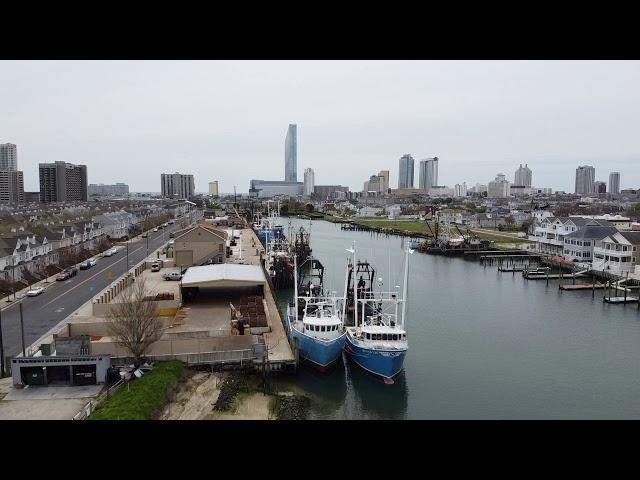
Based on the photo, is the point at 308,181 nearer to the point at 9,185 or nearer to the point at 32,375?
the point at 9,185

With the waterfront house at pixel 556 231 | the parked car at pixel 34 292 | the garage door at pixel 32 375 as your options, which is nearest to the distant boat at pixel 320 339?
the garage door at pixel 32 375

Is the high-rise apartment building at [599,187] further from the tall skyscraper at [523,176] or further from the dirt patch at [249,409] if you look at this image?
the dirt patch at [249,409]

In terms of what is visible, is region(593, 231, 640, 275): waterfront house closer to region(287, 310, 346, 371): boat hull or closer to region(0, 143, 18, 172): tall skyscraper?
region(287, 310, 346, 371): boat hull

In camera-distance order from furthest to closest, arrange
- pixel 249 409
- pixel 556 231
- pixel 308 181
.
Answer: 1. pixel 308 181
2. pixel 556 231
3. pixel 249 409

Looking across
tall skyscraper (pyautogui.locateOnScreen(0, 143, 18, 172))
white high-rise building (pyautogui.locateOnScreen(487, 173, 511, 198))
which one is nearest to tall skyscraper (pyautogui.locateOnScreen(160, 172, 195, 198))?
tall skyscraper (pyautogui.locateOnScreen(0, 143, 18, 172))

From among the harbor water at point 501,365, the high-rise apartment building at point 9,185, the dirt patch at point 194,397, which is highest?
the high-rise apartment building at point 9,185

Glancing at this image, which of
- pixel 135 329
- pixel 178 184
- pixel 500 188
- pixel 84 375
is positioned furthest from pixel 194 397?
pixel 500 188
